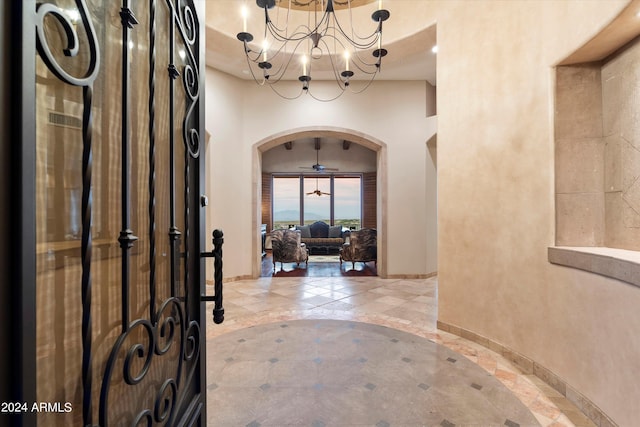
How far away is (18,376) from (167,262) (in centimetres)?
52

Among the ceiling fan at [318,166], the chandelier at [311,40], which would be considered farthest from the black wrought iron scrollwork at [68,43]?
the ceiling fan at [318,166]

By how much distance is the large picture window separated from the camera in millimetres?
12453

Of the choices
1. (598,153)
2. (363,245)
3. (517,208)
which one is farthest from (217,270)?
(363,245)

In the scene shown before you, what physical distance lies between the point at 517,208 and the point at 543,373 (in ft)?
4.36

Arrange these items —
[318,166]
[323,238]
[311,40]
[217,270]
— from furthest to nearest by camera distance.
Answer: [318,166] → [323,238] → [311,40] → [217,270]

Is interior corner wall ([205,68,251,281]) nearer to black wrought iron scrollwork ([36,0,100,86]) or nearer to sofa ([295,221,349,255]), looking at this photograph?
sofa ([295,221,349,255])

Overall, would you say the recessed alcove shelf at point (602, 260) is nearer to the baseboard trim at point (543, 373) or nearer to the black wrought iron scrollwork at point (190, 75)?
the baseboard trim at point (543, 373)

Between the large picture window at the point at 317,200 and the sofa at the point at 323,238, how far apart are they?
174cm

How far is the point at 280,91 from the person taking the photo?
6.02 meters

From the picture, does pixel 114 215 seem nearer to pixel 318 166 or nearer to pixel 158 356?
pixel 158 356

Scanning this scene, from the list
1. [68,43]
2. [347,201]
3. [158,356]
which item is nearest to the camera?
[68,43]

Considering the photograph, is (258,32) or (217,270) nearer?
(217,270)

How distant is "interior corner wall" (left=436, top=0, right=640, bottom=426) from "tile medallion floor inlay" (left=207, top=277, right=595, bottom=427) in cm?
32

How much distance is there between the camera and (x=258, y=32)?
4.66m
